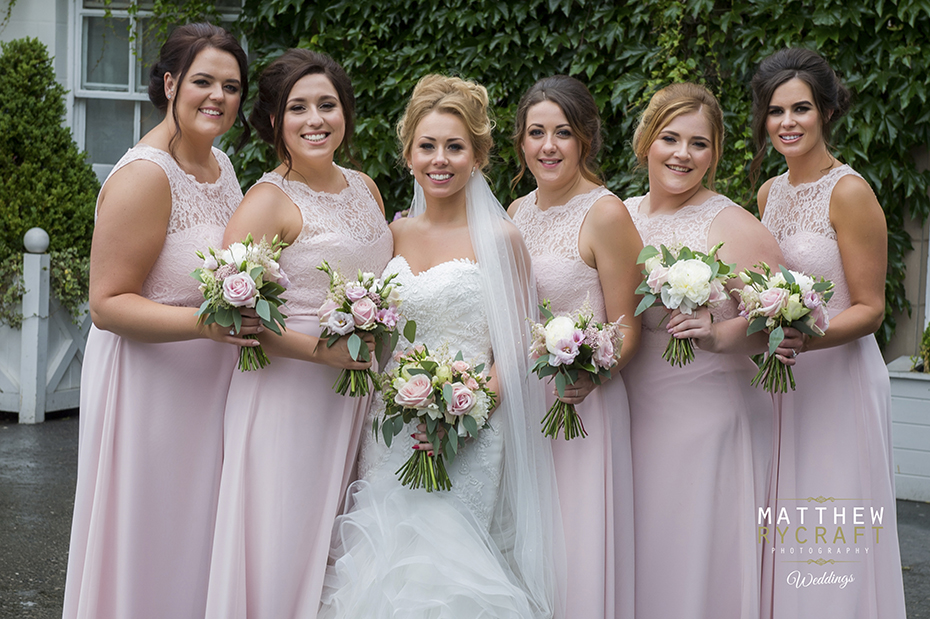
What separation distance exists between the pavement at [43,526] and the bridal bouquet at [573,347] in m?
2.51

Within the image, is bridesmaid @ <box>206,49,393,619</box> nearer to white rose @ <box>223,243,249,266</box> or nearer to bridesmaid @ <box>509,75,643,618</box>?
white rose @ <box>223,243,249,266</box>

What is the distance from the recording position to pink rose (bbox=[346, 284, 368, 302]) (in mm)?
2947

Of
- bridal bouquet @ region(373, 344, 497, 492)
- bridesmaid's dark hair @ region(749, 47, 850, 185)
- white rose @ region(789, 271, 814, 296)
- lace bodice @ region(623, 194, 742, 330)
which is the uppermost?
bridesmaid's dark hair @ region(749, 47, 850, 185)

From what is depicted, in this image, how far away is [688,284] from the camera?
10.2 ft

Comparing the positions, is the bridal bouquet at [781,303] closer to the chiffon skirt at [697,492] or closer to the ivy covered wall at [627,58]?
the chiffon skirt at [697,492]

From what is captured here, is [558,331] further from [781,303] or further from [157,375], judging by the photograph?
[157,375]

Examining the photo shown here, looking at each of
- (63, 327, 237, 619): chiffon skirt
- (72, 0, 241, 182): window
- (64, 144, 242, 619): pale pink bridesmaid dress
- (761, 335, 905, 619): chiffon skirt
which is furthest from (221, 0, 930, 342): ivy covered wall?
(63, 327, 237, 619): chiffon skirt

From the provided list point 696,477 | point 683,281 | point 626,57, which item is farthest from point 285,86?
point 626,57

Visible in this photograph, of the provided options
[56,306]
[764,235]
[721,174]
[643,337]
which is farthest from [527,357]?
[56,306]

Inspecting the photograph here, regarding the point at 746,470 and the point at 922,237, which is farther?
the point at 922,237

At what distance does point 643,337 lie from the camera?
3.60 m

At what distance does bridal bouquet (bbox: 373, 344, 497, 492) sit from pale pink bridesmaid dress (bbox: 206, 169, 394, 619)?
0.27m

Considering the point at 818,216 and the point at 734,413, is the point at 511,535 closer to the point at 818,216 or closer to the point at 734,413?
the point at 734,413

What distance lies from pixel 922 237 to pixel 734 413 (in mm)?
4014
